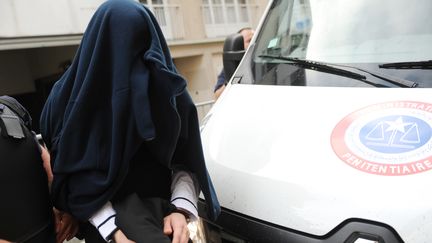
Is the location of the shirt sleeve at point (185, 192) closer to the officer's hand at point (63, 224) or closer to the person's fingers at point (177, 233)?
the person's fingers at point (177, 233)

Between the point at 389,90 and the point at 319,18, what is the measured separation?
2.32ft

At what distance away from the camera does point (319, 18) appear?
2.24m

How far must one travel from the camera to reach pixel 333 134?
1588 mm

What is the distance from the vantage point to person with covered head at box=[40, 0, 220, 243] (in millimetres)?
1297

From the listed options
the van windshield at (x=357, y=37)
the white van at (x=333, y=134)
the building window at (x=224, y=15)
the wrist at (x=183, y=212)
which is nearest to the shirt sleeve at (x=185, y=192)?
the wrist at (x=183, y=212)

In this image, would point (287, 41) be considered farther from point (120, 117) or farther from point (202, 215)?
point (120, 117)

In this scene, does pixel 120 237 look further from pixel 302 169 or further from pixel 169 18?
pixel 169 18

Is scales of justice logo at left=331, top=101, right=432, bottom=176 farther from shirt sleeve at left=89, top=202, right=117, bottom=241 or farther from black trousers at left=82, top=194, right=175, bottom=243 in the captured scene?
shirt sleeve at left=89, top=202, right=117, bottom=241

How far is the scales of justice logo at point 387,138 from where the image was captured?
4.52 ft

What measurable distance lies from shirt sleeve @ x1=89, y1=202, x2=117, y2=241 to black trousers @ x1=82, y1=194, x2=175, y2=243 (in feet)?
0.06

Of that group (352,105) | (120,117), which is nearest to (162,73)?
(120,117)

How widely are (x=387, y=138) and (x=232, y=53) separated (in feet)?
4.58

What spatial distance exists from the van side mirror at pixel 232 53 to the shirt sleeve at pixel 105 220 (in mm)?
1533

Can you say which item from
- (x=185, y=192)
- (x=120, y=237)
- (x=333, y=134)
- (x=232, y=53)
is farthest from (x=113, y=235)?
(x=232, y=53)
